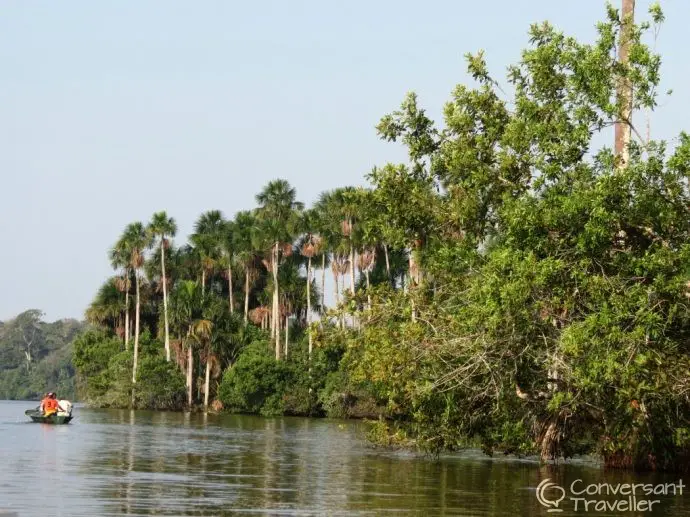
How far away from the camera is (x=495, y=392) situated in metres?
28.9

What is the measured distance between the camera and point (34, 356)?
175625mm

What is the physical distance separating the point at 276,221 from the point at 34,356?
98955 mm

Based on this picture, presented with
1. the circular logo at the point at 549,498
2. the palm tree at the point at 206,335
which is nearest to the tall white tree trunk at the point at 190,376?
the palm tree at the point at 206,335

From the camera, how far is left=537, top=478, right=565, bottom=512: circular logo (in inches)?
891

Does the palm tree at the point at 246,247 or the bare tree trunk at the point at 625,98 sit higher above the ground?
the palm tree at the point at 246,247

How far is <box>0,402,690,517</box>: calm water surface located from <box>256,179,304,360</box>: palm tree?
1547 inches

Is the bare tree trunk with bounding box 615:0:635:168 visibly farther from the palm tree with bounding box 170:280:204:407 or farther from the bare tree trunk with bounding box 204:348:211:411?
the palm tree with bounding box 170:280:204:407

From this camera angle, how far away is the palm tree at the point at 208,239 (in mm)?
92188

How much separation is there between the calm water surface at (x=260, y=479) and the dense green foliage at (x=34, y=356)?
120 meters

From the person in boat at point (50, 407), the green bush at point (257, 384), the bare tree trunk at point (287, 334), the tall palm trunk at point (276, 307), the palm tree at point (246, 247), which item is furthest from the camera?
the palm tree at point (246, 247)

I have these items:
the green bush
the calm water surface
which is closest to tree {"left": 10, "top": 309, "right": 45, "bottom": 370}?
the green bush

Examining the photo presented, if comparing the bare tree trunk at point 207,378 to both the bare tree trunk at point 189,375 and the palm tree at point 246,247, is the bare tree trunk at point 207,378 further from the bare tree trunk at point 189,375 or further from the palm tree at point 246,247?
the palm tree at point 246,247

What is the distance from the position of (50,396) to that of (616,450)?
34.3 metres

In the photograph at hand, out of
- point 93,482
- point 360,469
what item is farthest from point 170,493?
point 360,469
